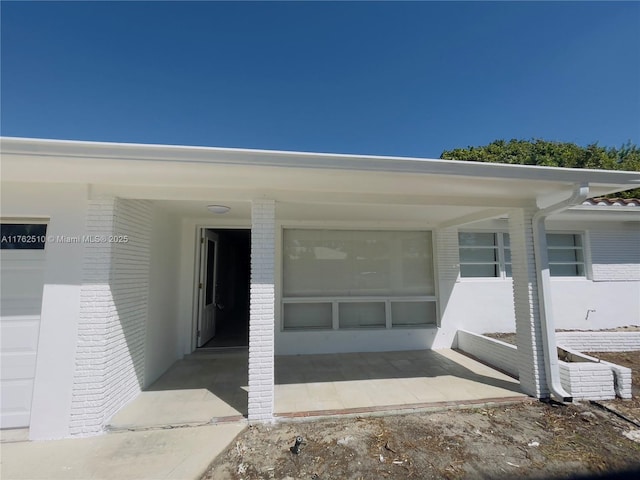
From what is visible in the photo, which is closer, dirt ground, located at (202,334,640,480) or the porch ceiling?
dirt ground, located at (202,334,640,480)

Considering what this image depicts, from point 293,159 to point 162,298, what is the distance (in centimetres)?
349

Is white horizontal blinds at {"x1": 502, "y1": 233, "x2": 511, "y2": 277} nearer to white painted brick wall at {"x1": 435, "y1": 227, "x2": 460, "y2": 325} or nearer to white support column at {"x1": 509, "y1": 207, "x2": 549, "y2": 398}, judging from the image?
white painted brick wall at {"x1": 435, "y1": 227, "x2": 460, "y2": 325}

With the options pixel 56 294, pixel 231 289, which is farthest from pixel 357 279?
pixel 231 289

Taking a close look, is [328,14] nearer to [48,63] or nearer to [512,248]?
[48,63]

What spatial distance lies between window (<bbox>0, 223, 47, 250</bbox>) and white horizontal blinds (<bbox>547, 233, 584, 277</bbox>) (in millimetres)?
9206

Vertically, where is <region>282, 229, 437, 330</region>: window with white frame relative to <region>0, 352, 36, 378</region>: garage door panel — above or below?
above

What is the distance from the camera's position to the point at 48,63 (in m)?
4.51

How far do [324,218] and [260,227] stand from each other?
2427mm

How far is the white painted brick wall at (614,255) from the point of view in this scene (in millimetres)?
6309

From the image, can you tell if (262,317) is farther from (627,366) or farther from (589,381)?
(627,366)

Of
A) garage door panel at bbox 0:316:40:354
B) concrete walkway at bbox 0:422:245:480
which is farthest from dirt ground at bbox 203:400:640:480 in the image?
garage door panel at bbox 0:316:40:354

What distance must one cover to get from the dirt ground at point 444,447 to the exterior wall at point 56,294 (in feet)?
6.16

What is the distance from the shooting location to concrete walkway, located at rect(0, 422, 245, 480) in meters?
2.22

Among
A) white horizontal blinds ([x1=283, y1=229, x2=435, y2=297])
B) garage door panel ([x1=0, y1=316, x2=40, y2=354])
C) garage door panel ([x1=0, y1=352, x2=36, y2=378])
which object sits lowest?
garage door panel ([x1=0, y1=352, x2=36, y2=378])
